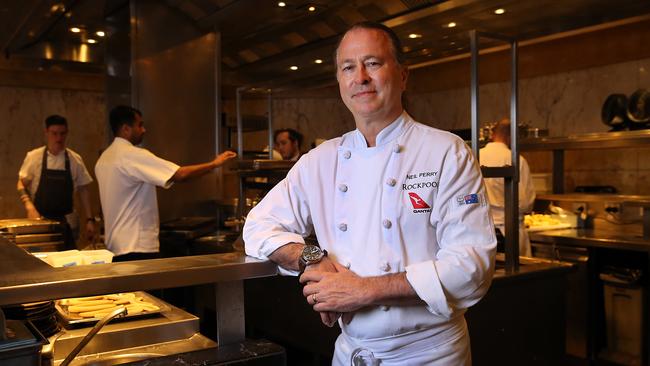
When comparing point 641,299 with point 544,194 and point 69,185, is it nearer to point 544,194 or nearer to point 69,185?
point 544,194

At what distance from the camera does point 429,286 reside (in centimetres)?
141

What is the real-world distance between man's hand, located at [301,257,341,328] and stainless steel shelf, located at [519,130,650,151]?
362 cm

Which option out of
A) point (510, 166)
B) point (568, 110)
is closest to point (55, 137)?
point (510, 166)

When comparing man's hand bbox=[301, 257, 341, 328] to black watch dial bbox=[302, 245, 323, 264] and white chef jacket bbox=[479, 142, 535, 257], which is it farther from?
white chef jacket bbox=[479, 142, 535, 257]

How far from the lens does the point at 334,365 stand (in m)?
1.79

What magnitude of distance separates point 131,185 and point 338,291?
2899 mm

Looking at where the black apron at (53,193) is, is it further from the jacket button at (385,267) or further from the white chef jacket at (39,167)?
the jacket button at (385,267)

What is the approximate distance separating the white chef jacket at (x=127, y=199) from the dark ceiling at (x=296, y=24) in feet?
3.73

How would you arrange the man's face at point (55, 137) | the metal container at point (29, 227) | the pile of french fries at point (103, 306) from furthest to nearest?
the man's face at point (55, 137) → the metal container at point (29, 227) → the pile of french fries at point (103, 306)

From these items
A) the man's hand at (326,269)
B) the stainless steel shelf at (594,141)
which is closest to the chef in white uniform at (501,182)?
the stainless steel shelf at (594,141)

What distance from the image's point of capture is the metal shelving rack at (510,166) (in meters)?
2.80

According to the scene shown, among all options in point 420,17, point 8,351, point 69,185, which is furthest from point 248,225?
point 69,185

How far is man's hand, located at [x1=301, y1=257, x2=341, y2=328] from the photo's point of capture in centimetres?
154

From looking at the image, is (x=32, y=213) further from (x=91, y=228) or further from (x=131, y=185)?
(x=131, y=185)
